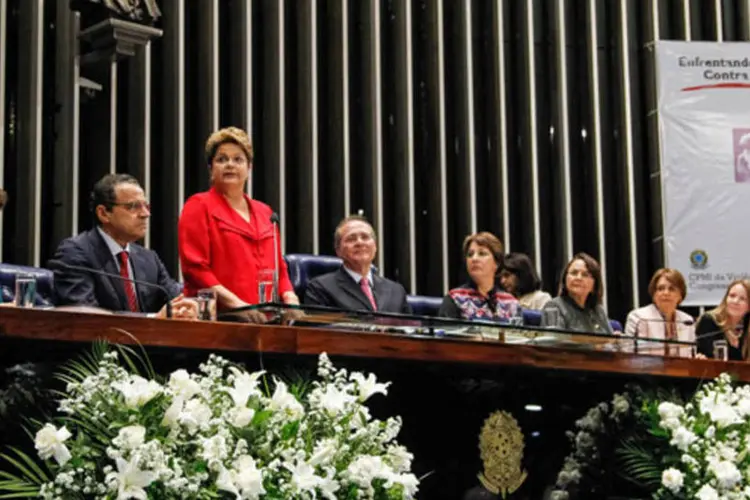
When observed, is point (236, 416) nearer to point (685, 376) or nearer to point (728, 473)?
point (728, 473)

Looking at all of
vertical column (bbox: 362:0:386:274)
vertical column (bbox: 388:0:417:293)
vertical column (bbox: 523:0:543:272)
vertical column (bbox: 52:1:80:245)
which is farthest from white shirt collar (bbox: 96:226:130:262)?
vertical column (bbox: 523:0:543:272)

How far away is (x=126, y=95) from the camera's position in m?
5.69

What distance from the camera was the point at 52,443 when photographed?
215cm

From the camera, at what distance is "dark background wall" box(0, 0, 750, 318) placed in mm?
5465

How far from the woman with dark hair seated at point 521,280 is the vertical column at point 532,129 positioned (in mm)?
1401

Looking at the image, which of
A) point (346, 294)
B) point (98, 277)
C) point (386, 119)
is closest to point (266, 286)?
point (98, 277)

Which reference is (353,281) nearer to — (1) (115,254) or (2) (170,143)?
(1) (115,254)

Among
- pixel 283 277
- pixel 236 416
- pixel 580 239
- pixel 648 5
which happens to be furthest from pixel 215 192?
pixel 648 5

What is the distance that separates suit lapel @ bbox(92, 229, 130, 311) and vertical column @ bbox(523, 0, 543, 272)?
11.9 ft

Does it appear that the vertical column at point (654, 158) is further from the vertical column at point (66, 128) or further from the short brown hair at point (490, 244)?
the vertical column at point (66, 128)

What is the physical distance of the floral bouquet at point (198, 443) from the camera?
2148 mm

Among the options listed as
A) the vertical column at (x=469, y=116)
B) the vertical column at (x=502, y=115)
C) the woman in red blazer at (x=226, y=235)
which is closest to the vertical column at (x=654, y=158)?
the vertical column at (x=502, y=115)

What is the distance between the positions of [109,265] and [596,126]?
411cm

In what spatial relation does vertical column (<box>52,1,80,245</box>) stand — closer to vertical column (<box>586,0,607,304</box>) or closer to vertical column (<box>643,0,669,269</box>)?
vertical column (<box>586,0,607,304</box>)
